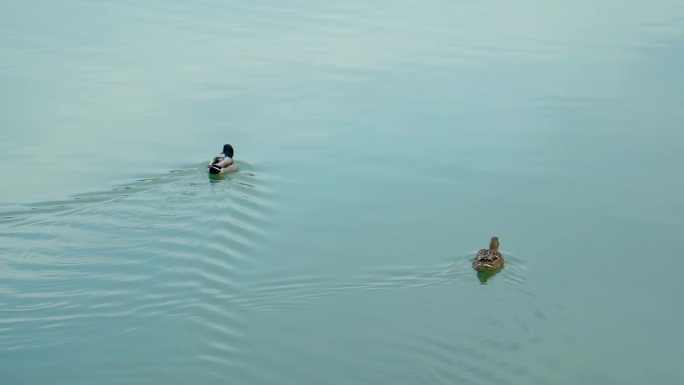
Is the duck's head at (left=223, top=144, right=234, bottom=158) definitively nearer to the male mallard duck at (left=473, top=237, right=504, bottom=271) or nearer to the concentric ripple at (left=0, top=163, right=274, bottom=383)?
the concentric ripple at (left=0, top=163, right=274, bottom=383)

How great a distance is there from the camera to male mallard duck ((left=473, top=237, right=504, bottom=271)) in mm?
9055

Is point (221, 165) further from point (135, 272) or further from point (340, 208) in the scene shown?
point (135, 272)

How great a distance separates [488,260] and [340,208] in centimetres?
256

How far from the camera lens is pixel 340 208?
11.2m

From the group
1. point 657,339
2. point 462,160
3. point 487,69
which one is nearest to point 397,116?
point 462,160

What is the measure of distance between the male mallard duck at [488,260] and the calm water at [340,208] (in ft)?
0.42

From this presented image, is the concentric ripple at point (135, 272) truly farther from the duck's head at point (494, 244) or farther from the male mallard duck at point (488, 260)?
the duck's head at point (494, 244)

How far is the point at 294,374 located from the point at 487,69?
10.5 meters

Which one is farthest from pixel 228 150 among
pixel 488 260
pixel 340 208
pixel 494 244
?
pixel 488 260

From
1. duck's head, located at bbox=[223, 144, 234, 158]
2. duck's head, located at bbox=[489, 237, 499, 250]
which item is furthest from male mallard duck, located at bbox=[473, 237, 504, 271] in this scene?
duck's head, located at bbox=[223, 144, 234, 158]

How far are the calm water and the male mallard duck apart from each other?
0.13m

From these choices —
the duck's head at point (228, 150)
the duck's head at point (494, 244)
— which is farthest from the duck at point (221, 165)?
the duck's head at point (494, 244)

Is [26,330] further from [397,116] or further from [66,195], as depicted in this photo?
[397,116]

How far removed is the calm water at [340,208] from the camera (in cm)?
798
